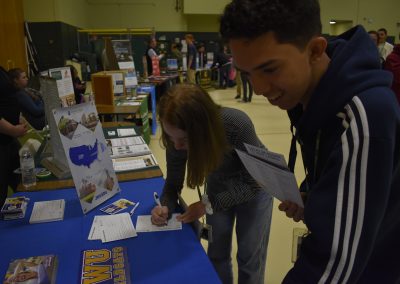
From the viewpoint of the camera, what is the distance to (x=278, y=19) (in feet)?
2.27

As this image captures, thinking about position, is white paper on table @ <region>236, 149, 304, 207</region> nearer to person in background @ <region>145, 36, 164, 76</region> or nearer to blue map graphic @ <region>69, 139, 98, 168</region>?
blue map graphic @ <region>69, 139, 98, 168</region>

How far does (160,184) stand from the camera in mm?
1937

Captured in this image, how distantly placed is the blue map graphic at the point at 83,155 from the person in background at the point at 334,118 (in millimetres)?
1081

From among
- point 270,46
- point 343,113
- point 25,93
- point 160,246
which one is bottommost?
Result: point 160,246

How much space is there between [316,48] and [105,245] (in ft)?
3.37

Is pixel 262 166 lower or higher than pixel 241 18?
lower

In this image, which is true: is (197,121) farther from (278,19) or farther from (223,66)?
(223,66)

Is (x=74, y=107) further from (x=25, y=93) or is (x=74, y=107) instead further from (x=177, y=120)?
(x=25, y=93)

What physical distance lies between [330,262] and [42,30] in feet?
35.5

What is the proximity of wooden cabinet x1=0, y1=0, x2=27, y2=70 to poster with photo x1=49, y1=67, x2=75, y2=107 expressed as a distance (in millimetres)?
5274

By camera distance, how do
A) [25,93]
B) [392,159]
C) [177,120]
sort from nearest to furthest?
1. [392,159]
2. [177,120]
3. [25,93]

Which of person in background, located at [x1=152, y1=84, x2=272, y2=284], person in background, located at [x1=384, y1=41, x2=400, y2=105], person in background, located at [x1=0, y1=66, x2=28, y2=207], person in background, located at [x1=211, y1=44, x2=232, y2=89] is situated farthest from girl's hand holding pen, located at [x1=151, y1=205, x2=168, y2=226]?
person in background, located at [x1=211, y1=44, x2=232, y2=89]

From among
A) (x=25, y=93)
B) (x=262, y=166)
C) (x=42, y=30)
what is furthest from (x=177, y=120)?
(x=42, y=30)

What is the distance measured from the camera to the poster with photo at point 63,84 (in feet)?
7.54
